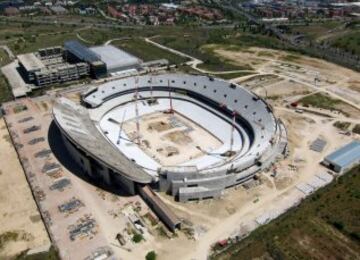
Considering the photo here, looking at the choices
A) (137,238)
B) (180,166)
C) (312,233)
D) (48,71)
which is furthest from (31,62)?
(312,233)

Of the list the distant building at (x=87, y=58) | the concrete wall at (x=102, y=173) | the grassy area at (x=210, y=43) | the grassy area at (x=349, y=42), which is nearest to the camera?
the concrete wall at (x=102, y=173)

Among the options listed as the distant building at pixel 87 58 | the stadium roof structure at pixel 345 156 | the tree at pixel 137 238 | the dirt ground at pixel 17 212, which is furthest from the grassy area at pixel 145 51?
the tree at pixel 137 238

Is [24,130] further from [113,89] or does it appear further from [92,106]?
[113,89]

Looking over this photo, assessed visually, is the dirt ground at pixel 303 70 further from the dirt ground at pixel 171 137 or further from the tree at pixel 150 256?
the tree at pixel 150 256

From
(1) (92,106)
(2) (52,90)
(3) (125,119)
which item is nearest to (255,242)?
(3) (125,119)

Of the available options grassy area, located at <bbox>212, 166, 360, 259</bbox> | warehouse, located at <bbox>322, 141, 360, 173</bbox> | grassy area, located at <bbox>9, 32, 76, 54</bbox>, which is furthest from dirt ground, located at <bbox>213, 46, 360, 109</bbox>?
grassy area, located at <bbox>9, 32, 76, 54</bbox>

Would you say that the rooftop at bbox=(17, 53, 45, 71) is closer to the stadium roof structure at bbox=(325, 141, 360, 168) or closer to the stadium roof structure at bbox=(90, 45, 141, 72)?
the stadium roof structure at bbox=(90, 45, 141, 72)
